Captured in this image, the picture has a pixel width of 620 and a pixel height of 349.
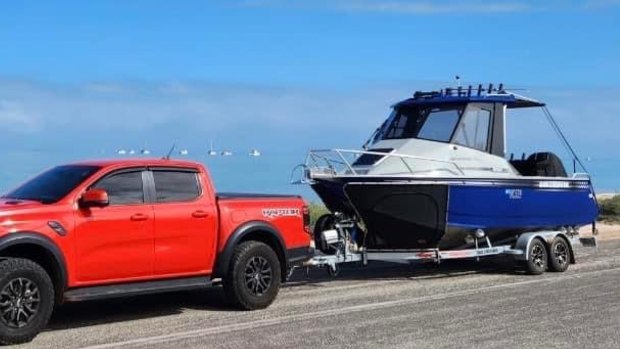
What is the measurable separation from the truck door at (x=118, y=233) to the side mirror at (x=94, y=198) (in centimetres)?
9

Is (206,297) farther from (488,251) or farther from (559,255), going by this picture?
(559,255)

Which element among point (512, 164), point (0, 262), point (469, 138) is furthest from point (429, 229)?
point (0, 262)

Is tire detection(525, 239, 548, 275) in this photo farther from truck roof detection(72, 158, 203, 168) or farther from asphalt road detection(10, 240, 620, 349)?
truck roof detection(72, 158, 203, 168)

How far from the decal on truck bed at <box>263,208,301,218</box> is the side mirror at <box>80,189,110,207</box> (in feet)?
7.94

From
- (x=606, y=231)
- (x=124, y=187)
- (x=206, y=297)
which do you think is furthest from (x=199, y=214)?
(x=606, y=231)

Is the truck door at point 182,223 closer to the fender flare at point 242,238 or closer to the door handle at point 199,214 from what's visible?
the door handle at point 199,214

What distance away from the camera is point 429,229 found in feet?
42.7

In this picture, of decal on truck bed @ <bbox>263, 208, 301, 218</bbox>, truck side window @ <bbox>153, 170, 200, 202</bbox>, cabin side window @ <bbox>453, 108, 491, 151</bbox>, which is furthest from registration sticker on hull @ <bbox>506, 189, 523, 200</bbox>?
truck side window @ <bbox>153, 170, 200, 202</bbox>

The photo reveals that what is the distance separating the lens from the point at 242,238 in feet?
34.3

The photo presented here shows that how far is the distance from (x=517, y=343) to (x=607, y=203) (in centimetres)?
2132

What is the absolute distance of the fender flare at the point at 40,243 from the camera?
8.24 meters

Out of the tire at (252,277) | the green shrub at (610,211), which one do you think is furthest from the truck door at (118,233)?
the green shrub at (610,211)

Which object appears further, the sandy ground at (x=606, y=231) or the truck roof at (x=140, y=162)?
the sandy ground at (x=606, y=231)

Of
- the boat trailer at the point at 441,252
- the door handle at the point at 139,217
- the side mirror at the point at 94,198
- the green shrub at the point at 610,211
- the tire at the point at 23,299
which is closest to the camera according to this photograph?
the tire at the point at 23,299
